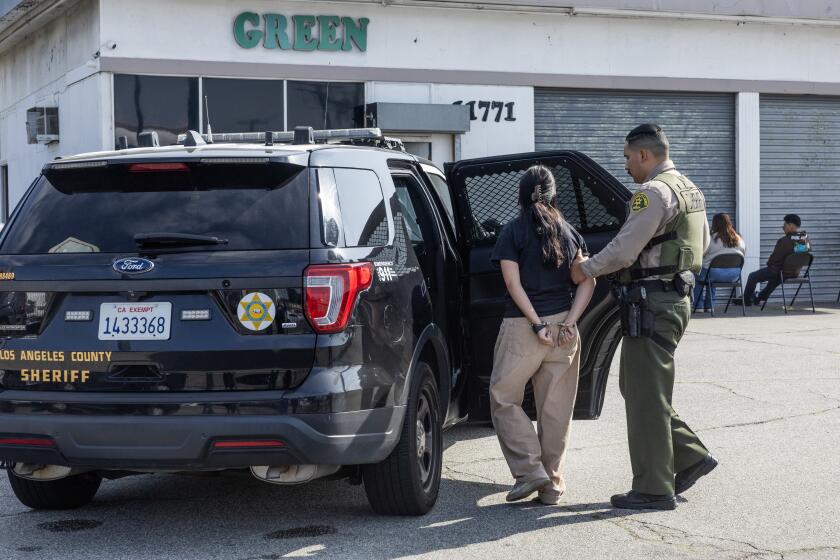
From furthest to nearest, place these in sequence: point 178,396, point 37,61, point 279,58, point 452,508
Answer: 1. point 37,61
2. point 279,58
3. point 452,508
4. point 178,396

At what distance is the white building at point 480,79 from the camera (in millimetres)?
16672

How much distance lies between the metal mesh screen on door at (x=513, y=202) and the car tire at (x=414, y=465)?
1382mm

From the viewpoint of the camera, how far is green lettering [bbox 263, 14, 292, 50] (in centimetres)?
1703

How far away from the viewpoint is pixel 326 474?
17.2 feet

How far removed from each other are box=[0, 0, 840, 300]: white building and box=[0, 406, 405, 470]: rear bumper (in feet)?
38.0

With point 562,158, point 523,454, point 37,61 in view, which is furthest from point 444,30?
point 523,454

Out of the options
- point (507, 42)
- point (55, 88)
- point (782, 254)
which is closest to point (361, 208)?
point (507, 42)

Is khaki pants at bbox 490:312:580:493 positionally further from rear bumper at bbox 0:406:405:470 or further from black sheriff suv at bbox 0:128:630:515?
rear bumper at bbox 0:406:405:470

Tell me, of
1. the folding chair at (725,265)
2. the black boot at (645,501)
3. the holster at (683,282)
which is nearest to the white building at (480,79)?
the folding chair at (725,265)

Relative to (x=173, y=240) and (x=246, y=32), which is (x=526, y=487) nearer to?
(x=173, y=240)

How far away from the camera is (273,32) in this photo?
1706 cm

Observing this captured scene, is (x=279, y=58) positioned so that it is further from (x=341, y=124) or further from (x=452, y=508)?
(x=452, y=508)

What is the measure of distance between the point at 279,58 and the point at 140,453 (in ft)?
42.0

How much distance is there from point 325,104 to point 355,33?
1.14 meters
